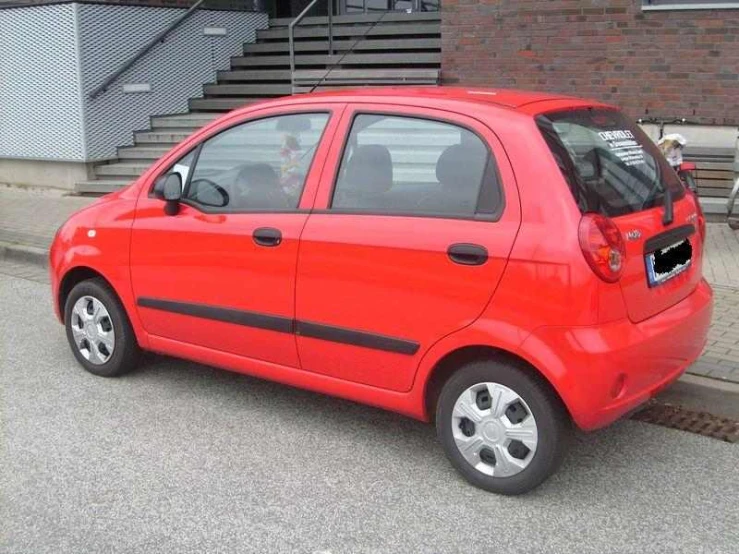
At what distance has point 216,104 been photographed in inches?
472

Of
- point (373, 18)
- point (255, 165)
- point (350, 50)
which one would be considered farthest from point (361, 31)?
point (255, 165)

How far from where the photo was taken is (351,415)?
179 inches

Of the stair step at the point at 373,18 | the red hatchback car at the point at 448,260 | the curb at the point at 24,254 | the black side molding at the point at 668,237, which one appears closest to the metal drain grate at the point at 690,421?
the red hatchback car at the point at 448,260

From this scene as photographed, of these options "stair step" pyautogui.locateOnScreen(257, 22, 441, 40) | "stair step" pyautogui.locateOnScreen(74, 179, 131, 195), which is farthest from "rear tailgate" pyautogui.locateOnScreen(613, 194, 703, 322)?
"stair step" pyautogui.locateOnScreen(74, 179, 131, 195)

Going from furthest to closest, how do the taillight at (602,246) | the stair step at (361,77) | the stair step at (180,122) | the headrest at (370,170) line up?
1. the stair step at (180,122)
2. the stair step at (361,77)
3. the headrest at (370,170)
4. the taillight at (602,246)

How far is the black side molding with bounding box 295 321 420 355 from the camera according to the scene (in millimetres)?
3748

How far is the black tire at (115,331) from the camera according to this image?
497 centimetres

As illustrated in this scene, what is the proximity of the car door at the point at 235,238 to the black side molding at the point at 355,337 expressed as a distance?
0.34 feet

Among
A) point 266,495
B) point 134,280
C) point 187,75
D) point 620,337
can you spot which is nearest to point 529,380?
point 620,337

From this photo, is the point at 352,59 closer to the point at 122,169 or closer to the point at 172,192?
the point at 122,169

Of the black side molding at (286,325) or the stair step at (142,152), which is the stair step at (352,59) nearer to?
the stair step at (142,152)

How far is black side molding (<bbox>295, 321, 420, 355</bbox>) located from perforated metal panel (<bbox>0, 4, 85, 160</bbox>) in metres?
8.08

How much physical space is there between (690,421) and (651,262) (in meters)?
1.26

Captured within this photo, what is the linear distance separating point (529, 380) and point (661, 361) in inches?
23.4
